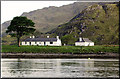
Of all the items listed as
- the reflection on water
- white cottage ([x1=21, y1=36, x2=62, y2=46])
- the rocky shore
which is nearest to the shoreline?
the rocky shore

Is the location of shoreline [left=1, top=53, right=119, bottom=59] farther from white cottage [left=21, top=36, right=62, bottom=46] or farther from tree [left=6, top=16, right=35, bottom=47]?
white cottage [left=21, top=36, right=62, bottom=46]

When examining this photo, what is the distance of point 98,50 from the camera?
408 ft

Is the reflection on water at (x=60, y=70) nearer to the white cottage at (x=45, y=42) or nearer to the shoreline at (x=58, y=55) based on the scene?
the shoreline at (x=58, y=55)

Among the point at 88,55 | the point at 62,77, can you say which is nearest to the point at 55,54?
the point at 88,55

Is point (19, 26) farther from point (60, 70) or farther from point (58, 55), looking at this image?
point (60, 70)

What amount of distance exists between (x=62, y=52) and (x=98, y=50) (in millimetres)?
17126

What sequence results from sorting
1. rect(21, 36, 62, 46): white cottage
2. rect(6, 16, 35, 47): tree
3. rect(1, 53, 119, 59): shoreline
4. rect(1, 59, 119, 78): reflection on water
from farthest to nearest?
1. rect(21, 36, 62, 46): white cottage
2. rect(6, 16, 35, 47): tree
3. rect(1, 53, 119, 59): shoreline
4. rect(1, 59, 119, 78): reflection on water

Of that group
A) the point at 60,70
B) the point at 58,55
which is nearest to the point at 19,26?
the point at 58,55

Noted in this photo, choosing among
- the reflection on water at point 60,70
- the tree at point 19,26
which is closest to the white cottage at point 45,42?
the tree at point 19,26

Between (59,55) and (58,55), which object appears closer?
(58,55)

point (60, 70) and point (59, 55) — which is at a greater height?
point (59, 55)

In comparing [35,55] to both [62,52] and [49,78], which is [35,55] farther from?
[49,78]

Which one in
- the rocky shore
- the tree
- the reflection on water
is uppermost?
the tree

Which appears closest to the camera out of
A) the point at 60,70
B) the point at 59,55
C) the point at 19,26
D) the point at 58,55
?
the point at 60,70
